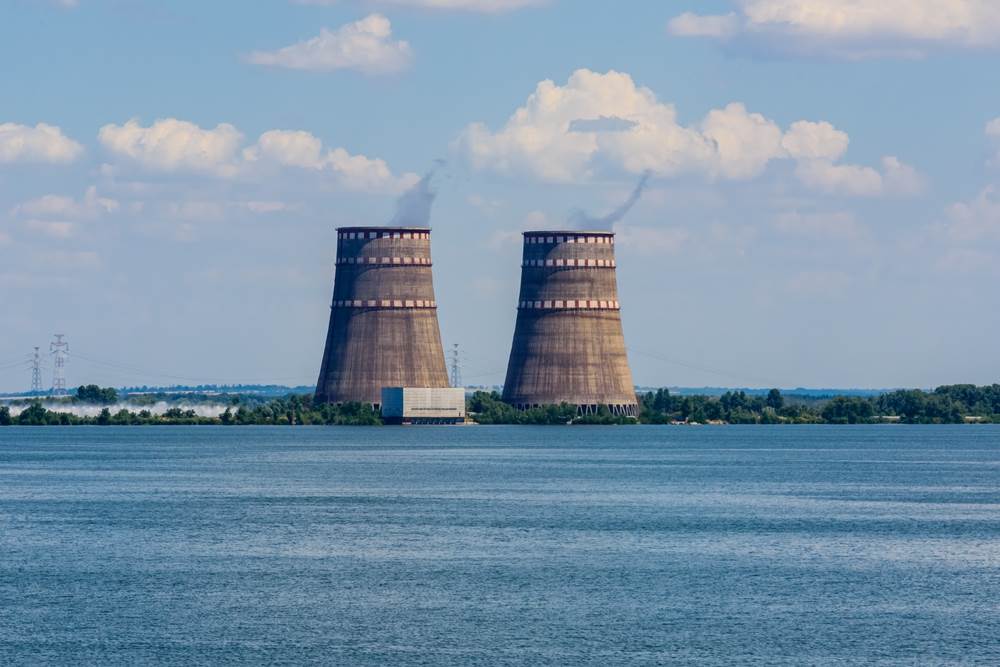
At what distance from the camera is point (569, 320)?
110 m

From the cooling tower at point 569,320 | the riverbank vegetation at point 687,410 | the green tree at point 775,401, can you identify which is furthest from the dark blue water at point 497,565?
the green tree at point 775,401

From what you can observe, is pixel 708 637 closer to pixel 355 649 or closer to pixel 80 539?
pixel 355 649

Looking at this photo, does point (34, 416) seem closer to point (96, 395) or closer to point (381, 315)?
point (96, 395)

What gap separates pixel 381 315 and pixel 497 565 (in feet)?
225

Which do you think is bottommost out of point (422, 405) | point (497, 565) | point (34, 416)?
point (497, 565)

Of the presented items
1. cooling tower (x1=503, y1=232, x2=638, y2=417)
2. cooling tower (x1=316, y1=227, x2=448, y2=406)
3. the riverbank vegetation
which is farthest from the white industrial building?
the riverbank vegetation

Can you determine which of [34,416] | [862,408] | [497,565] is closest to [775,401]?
[862,408]

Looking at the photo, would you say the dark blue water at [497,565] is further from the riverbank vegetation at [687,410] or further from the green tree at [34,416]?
the green tree at [34,416]

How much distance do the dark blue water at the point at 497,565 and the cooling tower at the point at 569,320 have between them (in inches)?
1316

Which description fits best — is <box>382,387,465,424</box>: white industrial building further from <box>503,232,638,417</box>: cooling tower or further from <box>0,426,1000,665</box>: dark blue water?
<box>0,426,1000,665</box>: dark blue water

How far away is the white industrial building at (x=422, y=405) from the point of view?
11269cm

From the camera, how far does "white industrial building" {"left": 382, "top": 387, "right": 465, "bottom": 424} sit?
112688 millimetres

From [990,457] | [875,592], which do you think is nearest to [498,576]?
[875,592]

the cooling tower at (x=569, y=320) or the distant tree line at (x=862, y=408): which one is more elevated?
the cooling tower at (x=569, y=320)
